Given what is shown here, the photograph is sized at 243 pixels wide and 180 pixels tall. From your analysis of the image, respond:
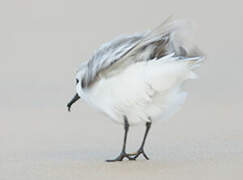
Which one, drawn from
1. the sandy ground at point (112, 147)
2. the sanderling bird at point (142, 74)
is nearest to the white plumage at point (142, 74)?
the sanderling bird at point (142, 74)

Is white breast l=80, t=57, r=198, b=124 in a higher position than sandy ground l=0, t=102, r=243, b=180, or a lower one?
higher

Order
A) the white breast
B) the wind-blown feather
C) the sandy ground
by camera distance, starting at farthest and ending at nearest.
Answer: the wind-blown feather → the white breast → the sandy ground

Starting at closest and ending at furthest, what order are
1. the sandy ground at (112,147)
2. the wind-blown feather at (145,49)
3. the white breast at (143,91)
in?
the sandy ground at (112,147) → the white breast at (143,91) → the wind-blown feather at (145,49)

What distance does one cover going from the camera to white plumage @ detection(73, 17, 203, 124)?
30.5 feet

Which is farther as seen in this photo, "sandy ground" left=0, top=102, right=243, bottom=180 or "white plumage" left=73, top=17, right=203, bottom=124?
"white plumage" left=73, top=17, right=203, bottom=124

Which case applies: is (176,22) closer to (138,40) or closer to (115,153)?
(138,40)

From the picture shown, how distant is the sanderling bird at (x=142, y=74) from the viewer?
9297 millimetres

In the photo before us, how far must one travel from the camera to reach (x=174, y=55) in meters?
9.30

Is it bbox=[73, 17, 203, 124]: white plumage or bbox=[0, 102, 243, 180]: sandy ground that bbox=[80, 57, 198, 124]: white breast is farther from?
bbox=[0, 102, 243, 180]: sandy ground

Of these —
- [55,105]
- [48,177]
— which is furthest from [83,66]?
[55,105]

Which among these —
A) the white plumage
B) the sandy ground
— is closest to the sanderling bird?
the white plumage

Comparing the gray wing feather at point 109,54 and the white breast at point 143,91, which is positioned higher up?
the gray wing feather at point 109,54

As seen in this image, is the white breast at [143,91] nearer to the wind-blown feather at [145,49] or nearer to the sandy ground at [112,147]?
the wind-blown feather at [145,49]

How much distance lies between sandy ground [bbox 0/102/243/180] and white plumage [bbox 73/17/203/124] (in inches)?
23.5
